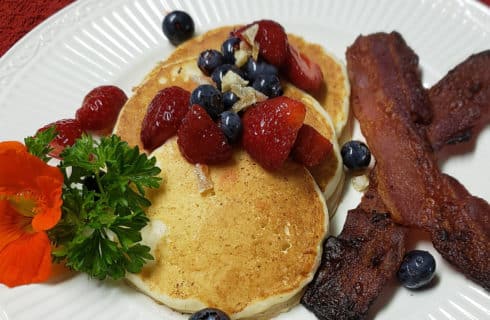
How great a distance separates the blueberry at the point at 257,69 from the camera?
8.02 feet

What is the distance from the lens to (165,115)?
2330 millimetres

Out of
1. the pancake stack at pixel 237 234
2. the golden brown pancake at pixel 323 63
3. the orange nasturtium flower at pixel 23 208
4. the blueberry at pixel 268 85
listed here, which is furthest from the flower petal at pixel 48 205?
the golden brown pancake at pixel 323 63

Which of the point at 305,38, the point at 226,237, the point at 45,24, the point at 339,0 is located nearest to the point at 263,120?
the point at 226,237

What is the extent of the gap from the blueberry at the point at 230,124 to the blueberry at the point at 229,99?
9cm

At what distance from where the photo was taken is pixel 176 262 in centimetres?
216

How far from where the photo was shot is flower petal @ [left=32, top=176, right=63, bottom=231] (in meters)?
1.89

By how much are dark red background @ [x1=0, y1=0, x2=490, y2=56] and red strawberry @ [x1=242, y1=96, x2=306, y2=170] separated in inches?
69.5

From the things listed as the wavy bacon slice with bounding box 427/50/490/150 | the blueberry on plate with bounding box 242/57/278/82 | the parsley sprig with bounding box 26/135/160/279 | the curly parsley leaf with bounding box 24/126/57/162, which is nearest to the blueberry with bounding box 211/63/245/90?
the blueberry on plate with bounding box 242/57/278/82

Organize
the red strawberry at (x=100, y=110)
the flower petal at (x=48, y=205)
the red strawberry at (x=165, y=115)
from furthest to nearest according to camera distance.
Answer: the red strawberry at (x=100, y=110) → the red strawberry at (x=165, y=115) → the flower petal at (x=48, y=205)

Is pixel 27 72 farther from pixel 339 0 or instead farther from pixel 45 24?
pixel 339 0

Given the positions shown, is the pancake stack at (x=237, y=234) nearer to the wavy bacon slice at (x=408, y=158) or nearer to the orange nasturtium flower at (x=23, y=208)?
the wavy bacon slice at (x=408, y=158)

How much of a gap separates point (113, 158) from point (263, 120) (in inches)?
24.9

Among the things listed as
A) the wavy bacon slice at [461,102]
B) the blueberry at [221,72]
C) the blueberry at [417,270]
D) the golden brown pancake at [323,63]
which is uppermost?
the blueberry at [221,72]

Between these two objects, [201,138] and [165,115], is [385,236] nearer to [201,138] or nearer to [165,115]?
[201,138]
